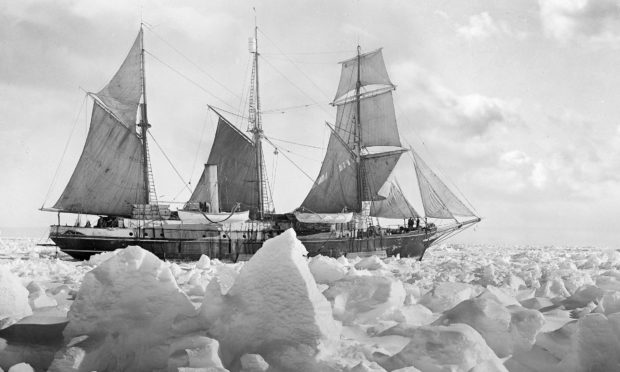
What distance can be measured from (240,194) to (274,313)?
149 feet

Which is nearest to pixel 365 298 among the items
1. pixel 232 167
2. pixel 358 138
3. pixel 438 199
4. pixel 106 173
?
pixel 106 173

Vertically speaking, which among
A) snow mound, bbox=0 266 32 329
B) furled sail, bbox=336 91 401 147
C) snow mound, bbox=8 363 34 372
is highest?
furled sail, bbox=336 91 401 147

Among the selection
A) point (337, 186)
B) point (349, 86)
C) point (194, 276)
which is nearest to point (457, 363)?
point (194, 276)

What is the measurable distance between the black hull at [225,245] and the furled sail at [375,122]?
14257 millimetres

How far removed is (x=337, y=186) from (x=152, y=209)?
20.0 meters

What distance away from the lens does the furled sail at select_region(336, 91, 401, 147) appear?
5756 cm

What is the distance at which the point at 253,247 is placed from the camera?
4119 centimetres

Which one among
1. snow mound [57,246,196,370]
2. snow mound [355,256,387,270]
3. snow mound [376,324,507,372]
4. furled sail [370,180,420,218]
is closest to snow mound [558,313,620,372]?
snow mound [376,324,507,372]

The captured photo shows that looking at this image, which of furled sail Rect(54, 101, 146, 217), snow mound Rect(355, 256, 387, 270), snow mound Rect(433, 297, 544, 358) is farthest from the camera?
furled sail Rect(54, 101, 146, 217)

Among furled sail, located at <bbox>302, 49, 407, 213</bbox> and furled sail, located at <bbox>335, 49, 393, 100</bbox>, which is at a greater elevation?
furled sail, located at <bbox>335, 49, 393, 100</bbox>

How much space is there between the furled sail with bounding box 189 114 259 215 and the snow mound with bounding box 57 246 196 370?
44.3m

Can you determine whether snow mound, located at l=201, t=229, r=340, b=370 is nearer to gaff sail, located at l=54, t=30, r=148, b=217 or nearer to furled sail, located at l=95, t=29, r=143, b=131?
gaff sail, located at l=54, t=30, r=148, b=217

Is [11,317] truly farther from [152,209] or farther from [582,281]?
[152,209]

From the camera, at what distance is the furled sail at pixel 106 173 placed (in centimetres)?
4025
